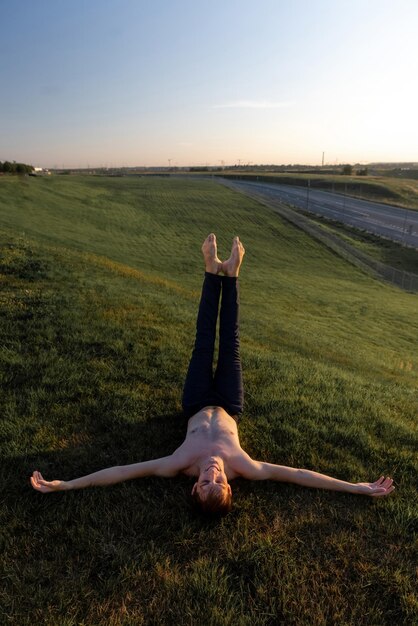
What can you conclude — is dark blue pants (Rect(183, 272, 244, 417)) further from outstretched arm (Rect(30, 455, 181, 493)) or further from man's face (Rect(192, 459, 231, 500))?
man's face (Rect(192, 459, 231, 500))

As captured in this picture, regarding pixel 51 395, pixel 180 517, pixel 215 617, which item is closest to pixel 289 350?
pixel 51 395

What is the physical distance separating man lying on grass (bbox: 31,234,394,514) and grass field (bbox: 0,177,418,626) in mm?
152

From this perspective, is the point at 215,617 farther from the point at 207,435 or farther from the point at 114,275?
the point at 114,275

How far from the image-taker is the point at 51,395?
636 cm

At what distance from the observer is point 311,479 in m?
4.76

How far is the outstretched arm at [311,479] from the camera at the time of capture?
4.72 metres

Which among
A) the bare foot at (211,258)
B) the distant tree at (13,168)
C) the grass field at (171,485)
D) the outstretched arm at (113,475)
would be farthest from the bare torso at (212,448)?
the distant tree at (13,168)

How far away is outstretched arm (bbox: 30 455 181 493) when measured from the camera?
450cm

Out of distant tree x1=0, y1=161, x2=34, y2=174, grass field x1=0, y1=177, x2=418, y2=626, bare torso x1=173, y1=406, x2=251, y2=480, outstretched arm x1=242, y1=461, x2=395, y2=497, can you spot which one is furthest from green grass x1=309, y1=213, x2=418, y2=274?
distant tree x1=0, y1=161, x2=34, y2=174

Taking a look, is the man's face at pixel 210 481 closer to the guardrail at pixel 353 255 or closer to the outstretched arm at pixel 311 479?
the outstretched arm at pixel 311 479

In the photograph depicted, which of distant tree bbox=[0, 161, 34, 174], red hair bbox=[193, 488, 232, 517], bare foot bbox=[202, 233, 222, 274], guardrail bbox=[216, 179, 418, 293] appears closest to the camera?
red hair bbox=[193, 488, 232, 517]

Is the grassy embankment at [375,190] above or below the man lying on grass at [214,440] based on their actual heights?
above

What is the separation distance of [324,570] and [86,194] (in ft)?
207

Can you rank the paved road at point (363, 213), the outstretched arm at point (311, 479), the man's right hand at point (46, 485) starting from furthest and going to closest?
the paved road at point (363, 213) → the outstretched arm at point (311, 479) → the man's right hand at point (46, 485)
